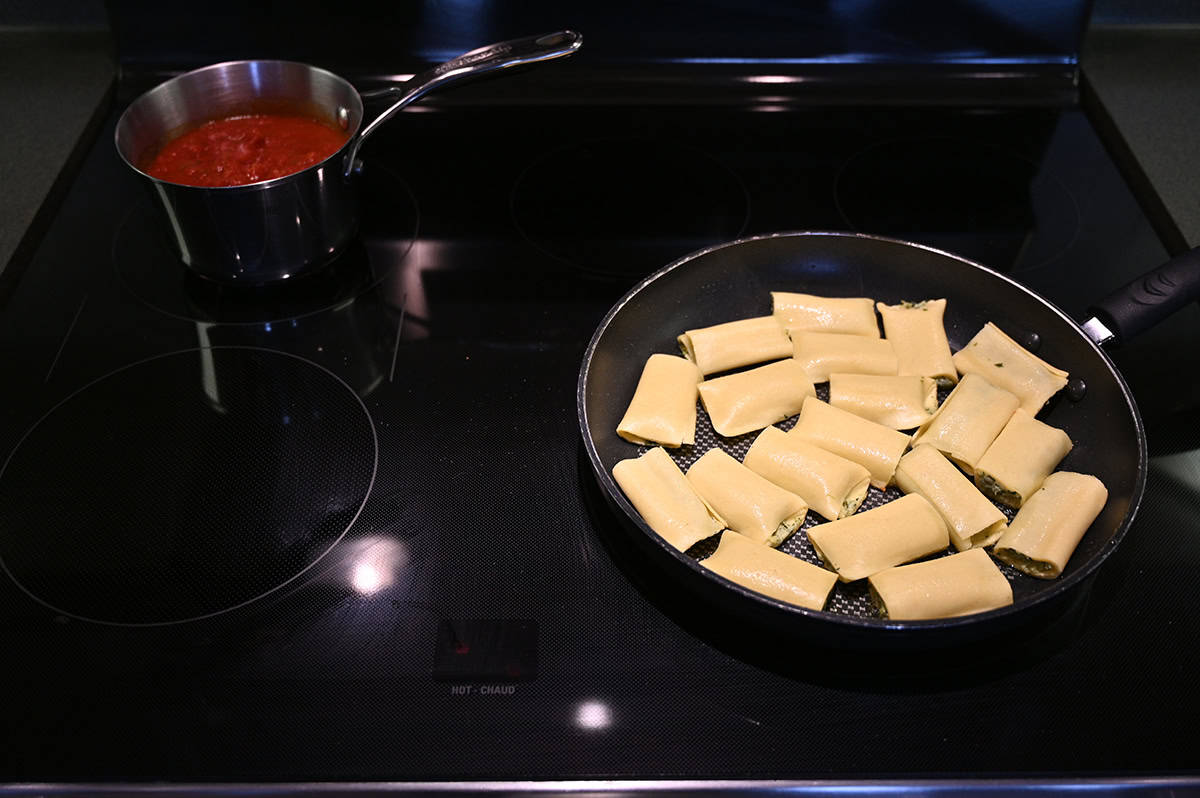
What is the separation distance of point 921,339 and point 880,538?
32cm

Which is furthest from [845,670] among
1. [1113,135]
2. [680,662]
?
[1113,135]

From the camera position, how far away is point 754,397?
1.05m

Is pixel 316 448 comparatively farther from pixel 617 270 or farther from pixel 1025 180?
pixel 1025 180

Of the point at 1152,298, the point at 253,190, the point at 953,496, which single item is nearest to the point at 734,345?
the point at 953,496

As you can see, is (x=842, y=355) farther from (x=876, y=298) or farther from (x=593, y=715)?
(x=593, y=715)

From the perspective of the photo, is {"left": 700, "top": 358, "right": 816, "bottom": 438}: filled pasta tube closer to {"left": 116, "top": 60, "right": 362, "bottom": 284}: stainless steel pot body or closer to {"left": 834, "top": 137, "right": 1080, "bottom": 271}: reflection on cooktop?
{"left": 834, "top": 137, "right": 1080, "bottom": 271}: reflection on cooktop

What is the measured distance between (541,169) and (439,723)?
839 millimetres

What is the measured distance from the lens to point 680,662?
85 centimetres

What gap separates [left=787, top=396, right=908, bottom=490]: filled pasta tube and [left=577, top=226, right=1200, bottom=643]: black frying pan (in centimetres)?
3

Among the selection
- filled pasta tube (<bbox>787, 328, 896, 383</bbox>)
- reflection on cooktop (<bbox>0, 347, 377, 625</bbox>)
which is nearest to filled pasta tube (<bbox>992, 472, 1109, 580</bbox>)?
filled pasta tube (<bbox>787, 328, 896, 383</bbox>)

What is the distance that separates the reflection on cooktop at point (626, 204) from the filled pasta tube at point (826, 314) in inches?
6.8

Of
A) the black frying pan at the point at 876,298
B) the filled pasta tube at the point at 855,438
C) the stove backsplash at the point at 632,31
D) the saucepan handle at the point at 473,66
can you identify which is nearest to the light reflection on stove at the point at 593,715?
the black frying pan at the point at 876,298

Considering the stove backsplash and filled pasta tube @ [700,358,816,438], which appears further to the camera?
the stove backsplash

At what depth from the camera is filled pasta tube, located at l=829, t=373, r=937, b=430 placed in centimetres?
106
